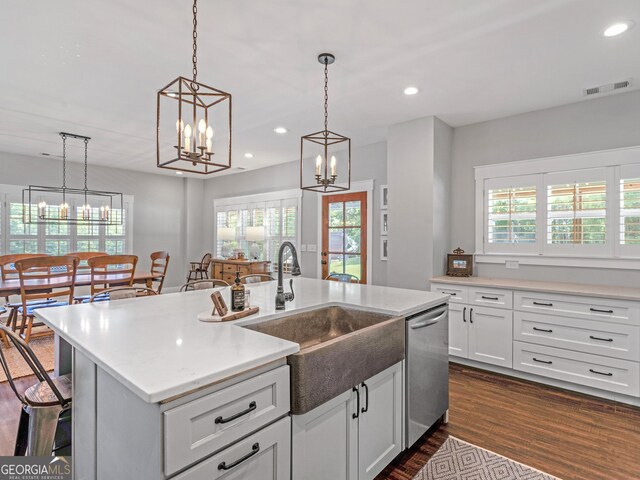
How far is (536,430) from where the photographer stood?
2.50 meters

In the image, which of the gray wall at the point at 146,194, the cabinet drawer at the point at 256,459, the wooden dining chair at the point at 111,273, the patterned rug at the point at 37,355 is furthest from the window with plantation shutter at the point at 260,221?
the cabinet drawer at the point at 256,459

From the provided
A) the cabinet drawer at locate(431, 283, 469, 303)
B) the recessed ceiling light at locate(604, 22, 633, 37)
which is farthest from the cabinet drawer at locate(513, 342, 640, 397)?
the recessed ceiling light at locate(604, 22, 633, 37)

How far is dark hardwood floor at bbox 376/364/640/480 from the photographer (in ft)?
6.91

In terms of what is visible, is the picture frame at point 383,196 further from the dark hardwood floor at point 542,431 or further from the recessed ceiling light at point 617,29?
the recessed ceiling light at point 617,29

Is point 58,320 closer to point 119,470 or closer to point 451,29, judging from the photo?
point 119,470

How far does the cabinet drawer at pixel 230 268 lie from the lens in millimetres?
6795

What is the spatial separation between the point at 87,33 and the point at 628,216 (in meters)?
4.68

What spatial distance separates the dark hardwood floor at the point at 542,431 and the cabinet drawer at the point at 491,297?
741 millimetres

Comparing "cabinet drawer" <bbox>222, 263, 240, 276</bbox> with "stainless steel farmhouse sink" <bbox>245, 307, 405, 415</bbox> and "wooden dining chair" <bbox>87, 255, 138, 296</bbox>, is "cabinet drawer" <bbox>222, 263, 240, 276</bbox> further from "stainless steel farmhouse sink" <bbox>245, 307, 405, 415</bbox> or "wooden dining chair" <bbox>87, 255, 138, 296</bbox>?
"stainless steel farmhouse sink" <bbox>245, 307, 405, 415</bbox>

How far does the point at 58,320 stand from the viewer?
5.63 feet

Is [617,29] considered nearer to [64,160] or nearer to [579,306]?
[579,306]

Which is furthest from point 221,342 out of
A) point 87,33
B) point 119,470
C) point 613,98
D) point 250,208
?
point 250,208

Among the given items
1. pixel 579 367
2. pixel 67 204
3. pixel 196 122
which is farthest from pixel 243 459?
pixel 67 204

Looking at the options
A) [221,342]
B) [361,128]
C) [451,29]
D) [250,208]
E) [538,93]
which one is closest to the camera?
[221,342]
